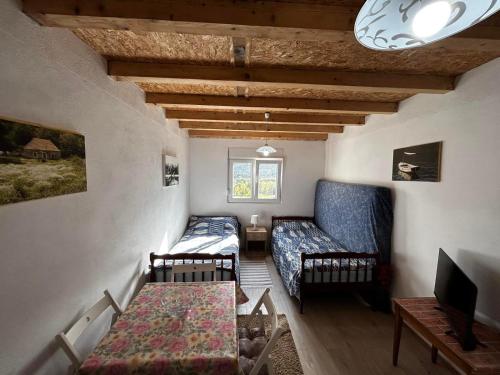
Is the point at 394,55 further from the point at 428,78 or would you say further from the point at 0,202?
the point at 0,202

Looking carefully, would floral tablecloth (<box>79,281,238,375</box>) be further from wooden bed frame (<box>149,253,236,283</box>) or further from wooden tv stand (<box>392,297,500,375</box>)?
wooden tv stand (<box>392,297,500,375</box>)

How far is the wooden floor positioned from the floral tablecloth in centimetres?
108

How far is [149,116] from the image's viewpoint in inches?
97.6

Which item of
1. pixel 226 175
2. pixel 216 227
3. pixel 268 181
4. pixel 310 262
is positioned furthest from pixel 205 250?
pixel 268 181

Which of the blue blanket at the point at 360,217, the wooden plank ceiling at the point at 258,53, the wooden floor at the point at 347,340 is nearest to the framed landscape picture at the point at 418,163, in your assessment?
the blue blanket at the point at 360,217

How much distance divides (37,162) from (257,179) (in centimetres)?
387

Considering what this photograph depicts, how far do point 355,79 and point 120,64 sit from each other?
182cm

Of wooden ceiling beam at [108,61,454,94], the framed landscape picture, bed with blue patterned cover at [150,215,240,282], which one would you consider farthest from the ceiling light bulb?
bed with blue patterned cover at [150,215,240,282]

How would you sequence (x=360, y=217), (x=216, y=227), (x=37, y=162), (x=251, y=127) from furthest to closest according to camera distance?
1. (x=216, y=227)
2. (x=251, y=127)
3. (x=360, y=217)
4. (x=37, y=162)

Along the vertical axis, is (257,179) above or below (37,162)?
below

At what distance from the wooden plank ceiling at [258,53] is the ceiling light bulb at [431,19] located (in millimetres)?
626

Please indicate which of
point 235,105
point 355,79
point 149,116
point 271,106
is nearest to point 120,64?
point 149,116

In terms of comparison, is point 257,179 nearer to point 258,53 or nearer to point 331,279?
point 331,279

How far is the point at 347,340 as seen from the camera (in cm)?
220
